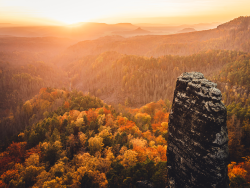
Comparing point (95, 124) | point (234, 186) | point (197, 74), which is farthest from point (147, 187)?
point (95, 124)

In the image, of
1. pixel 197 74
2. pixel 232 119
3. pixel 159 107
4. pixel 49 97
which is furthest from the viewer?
pixel 49 97

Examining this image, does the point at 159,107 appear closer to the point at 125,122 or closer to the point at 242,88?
the point at 125,122

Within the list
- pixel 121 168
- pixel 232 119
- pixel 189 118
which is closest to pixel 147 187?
pixel 121 168

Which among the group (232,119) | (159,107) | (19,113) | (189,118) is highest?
(189,118)

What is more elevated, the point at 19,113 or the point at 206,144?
the point at 206,144

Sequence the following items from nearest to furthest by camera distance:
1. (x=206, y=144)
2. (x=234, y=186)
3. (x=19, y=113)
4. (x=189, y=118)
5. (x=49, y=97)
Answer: (x=206, y=144), (x=189, y=118), (x=234, y=186), (x=19, y=113), (x=49, y=97)

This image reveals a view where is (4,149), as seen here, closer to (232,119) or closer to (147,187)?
(147,187)

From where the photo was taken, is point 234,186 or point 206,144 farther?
point 234,186
